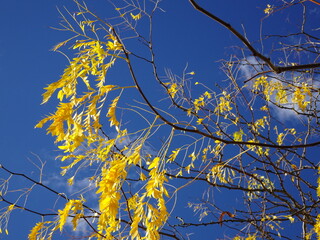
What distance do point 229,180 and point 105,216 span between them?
2140 mm

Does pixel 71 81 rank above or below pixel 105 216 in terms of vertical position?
above

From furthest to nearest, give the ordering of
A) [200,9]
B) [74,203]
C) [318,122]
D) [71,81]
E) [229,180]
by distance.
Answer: [318,122] < [229,180] < [74,203] < [71,81] < [200,9]

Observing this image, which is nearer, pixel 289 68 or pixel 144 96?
pixel 144 96

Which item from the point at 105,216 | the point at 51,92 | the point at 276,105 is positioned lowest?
the point at 105,216

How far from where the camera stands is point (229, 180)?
3.41 metres

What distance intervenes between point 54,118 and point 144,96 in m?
0.42

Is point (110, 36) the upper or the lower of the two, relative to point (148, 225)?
upper

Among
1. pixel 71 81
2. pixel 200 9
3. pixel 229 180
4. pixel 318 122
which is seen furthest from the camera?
pixel 318 122

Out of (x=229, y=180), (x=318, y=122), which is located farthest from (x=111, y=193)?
(x=318, y=122)

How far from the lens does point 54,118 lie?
1533mm

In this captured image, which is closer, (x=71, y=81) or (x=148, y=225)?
(x=148, y=225)

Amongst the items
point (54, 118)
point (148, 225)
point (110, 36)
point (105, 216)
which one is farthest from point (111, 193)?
point (110, 36)

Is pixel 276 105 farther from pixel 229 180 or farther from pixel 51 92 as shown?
pixel 51 92

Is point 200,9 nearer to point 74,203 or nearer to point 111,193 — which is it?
point 111,193
